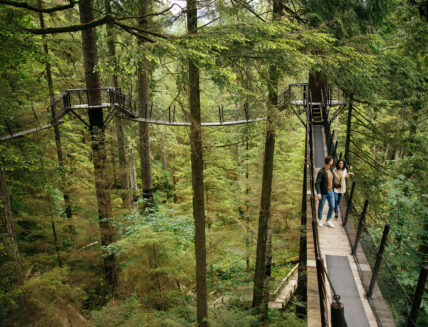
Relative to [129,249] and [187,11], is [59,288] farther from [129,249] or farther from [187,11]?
[187,11]

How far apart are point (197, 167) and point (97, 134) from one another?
370cm

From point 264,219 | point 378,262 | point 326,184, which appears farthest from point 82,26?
point 264,219

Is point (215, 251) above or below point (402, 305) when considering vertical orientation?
below

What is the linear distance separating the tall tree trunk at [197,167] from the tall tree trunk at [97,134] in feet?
10.8

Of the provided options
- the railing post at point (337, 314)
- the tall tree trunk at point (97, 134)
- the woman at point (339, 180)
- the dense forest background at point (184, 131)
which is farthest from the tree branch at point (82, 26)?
the woman at point (339, 180)

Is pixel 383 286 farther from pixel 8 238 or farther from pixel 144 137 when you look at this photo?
pixel 144 137

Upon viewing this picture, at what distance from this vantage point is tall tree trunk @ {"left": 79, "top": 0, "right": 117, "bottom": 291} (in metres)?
→ 7.09

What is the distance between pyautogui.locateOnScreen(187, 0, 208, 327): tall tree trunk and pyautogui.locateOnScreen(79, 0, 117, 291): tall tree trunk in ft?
10.8

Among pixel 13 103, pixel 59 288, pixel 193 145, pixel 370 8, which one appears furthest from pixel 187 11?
pixel 59 288

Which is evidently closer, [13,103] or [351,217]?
[351,217]

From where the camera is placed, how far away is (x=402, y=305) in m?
3.60

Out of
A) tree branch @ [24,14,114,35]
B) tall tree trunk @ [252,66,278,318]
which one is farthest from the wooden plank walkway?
tree branch @ [24,14,114,35]

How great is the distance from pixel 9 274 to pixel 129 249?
8.79 feet

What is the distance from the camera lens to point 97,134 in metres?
7.51
